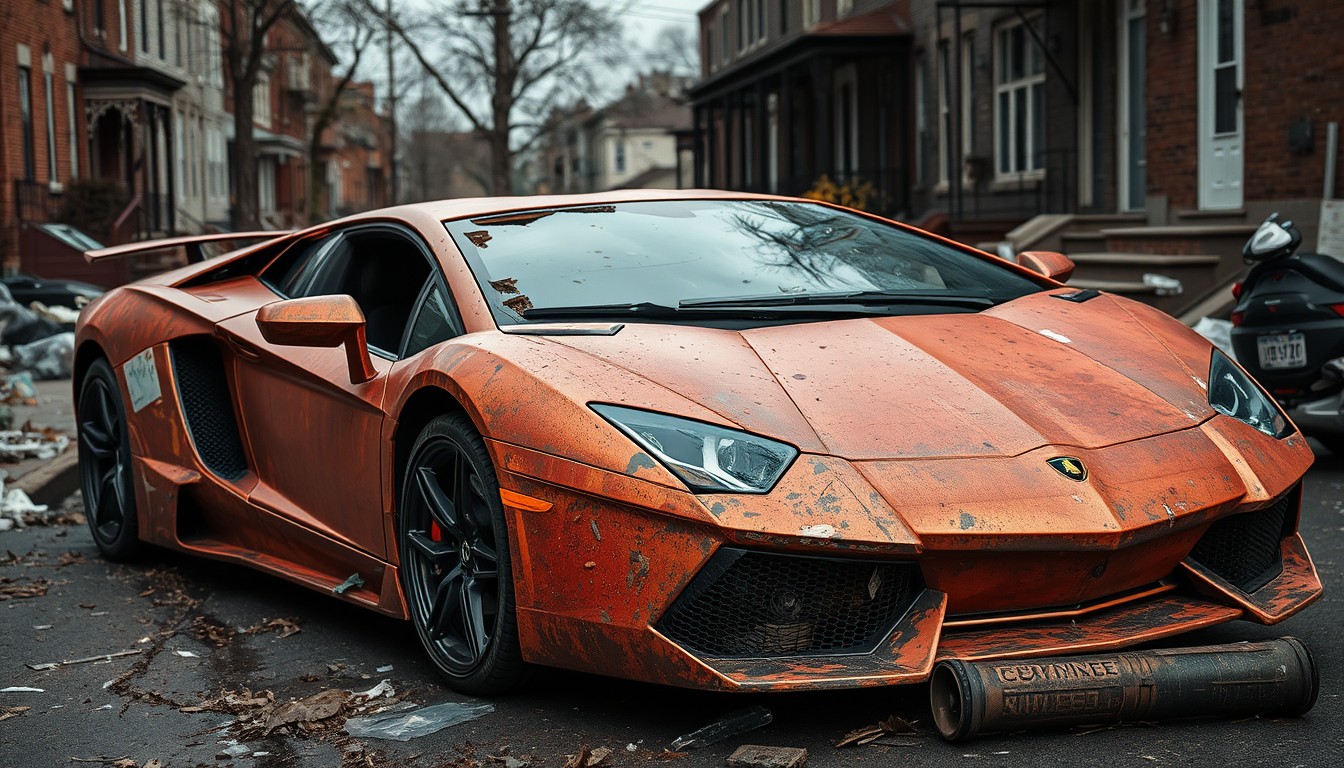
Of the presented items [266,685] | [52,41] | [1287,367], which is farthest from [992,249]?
[52,41]

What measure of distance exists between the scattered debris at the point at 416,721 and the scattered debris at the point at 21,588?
2330 millimetres

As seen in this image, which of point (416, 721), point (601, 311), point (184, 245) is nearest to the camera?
point (416, 721)

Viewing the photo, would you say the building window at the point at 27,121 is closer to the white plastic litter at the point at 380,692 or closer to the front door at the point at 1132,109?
the front door at the point at 1132,109

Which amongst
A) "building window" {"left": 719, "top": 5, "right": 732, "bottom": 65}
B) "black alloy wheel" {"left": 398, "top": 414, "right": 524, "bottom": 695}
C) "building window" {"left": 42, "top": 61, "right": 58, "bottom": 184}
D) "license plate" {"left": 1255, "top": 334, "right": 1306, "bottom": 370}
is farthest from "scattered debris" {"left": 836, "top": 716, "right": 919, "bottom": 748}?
"building window" {"left": 719, "top": 5, "right": 732, "bottom": 65}

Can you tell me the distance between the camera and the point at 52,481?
782 cm

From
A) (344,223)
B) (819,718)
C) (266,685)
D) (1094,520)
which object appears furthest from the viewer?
(344,223)

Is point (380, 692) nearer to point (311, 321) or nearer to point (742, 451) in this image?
point (311, 321)

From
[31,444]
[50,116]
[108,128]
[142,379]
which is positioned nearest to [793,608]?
[142,379]

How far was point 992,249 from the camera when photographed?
703 inches

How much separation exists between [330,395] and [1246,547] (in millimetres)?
2494

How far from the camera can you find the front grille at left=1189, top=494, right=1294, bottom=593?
3.45m

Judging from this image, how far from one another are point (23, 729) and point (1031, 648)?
237 cm

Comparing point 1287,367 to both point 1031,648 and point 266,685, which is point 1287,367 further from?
point 266,685

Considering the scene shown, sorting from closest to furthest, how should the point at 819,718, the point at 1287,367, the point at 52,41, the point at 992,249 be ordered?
1. the point at 819,718
2. the point at 1287,367
3. the point at 992,249
4. the point at 52,41
